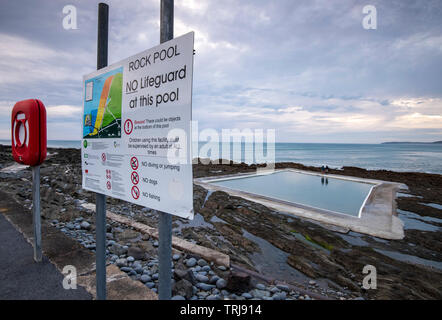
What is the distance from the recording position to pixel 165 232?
153cm

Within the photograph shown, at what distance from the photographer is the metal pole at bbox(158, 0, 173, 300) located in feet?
4.79

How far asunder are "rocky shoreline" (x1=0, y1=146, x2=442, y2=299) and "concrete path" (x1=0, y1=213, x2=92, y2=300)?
86cm

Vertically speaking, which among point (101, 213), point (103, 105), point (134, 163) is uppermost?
point (103, 105)

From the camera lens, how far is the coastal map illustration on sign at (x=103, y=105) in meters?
A: 1.86

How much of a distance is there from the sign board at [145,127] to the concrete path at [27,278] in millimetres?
1112

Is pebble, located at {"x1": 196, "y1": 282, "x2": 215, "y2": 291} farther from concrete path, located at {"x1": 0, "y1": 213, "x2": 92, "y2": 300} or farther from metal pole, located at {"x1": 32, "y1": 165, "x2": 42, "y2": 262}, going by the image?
metal pole, located at {"x1": 32, "y1": 165, "x2": 42, "y2": 262}

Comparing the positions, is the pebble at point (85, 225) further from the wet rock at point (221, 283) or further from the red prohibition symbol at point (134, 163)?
the red prohibition symbol at point (134, 163)

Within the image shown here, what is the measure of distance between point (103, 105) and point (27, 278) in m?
2.11

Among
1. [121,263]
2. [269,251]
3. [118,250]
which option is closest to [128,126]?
[121,263]

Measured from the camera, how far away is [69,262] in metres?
2.88

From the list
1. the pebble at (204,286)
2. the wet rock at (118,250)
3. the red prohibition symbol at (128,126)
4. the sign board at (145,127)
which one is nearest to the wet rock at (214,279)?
the pebble at (204,286)

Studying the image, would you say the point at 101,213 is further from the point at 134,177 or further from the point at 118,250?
the point at 118,250

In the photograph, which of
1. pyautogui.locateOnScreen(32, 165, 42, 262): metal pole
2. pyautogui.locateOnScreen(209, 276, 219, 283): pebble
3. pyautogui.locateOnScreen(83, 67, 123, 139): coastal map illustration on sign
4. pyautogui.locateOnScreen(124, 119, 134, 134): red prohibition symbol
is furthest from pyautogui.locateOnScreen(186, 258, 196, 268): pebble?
pyautogui.locateOnScreen(124, 119, 134, 134): red prohibition symbol
